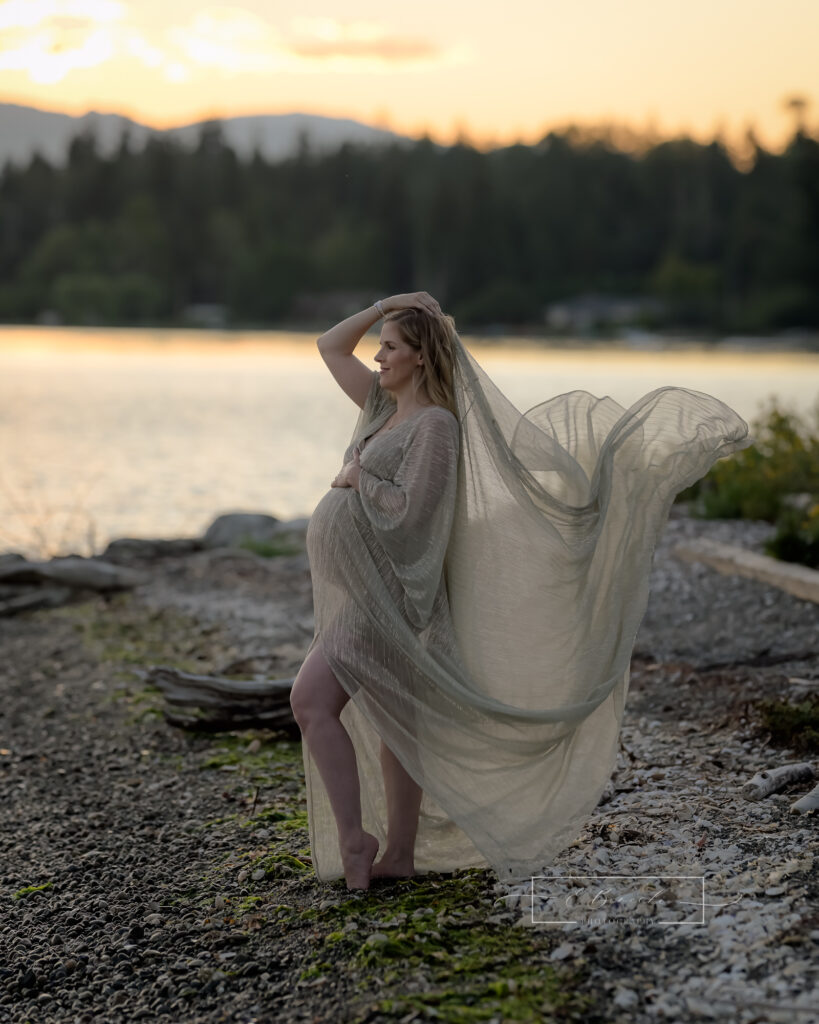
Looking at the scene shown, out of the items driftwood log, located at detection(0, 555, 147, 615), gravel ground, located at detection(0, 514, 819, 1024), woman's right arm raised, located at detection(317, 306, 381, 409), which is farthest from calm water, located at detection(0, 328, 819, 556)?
woman's right arm raised, located at detection(317, 306, 381, 409)

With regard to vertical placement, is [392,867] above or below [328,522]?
below

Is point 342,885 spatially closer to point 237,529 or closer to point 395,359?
point 395,359

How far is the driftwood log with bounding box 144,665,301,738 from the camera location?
694 centimetres

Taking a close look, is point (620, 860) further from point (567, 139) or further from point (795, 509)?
point (567, 139)

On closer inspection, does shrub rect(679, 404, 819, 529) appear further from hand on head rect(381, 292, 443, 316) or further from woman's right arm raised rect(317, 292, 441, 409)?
hand on head rect(381, 292, 443, 316)

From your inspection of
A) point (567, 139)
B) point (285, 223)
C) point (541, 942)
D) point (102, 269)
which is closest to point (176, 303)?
point (102, 269)

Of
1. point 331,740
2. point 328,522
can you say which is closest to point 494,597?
point 328,522

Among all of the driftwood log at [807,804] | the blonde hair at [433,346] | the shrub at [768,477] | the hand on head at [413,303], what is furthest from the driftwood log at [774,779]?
the shrub at [768,477]

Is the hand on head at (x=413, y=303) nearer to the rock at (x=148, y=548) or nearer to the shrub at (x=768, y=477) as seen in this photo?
the shrub at (x=768, y=477)

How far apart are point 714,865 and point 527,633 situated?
0.98m

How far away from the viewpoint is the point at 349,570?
168 inches

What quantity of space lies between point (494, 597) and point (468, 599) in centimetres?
9

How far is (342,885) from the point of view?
4.49 metres

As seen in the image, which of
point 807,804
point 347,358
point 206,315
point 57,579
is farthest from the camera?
point 206,315
